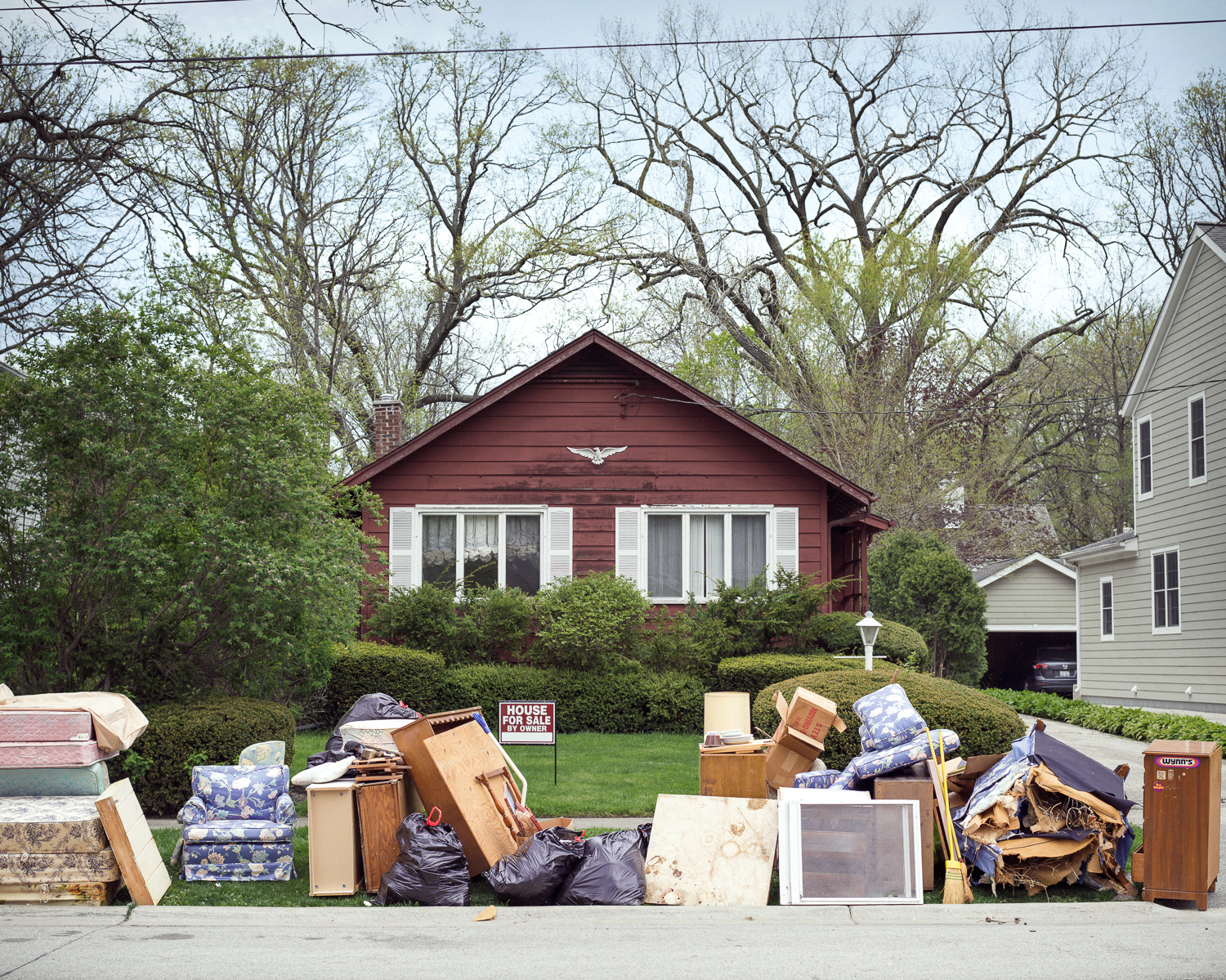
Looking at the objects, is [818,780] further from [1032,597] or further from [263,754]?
[1032,597]

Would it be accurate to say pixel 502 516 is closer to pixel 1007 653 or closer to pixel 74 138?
pixel 74 138

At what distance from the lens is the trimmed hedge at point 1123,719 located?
1497 cm

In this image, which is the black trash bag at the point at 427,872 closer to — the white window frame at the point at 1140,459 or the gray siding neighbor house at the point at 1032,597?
the white window frame at the point at 1140,459

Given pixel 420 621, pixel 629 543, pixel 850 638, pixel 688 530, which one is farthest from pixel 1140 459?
pixel 420 621

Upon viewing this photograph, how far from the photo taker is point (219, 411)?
11266mm

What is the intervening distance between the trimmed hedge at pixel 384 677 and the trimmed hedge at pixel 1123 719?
853cm

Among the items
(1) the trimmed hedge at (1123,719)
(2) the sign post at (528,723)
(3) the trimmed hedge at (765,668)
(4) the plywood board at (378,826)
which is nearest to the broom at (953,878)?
(4) the plywood board at (378,826)

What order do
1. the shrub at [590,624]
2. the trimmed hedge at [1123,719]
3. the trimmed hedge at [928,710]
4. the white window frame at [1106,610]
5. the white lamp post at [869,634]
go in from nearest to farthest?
the trimmed hedge at [928,710]
the white lamp post at [869,634]
the trimmed hedge at [1123,719]
the shrub at [590,624]
the white window frame at [1106,610]

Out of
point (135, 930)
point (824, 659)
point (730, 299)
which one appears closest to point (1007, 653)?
point (730, 299)

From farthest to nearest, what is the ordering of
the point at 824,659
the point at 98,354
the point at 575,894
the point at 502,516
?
the point at 502,516, the point at 824,659, the point at 98,354, the point at 575,894

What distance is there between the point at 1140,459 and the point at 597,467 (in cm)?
1277

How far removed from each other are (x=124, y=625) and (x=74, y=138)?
222 inches

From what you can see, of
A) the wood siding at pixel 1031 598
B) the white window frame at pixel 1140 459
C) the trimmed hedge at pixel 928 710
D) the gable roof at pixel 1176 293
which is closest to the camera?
the trimmed hedge at pixel 928 710

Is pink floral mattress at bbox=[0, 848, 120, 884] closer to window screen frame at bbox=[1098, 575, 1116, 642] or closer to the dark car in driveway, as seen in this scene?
window screen frame at bbox=[1098, 575, 1116, 642]
